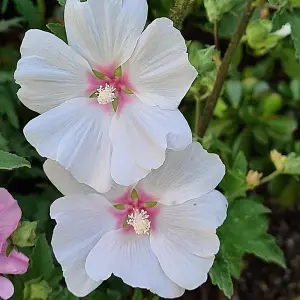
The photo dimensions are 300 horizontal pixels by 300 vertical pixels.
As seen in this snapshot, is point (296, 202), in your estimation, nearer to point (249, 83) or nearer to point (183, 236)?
point (249, 83)


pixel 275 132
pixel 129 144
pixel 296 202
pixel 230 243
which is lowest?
pixel 296 202

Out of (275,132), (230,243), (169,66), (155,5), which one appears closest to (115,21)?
(169,66)

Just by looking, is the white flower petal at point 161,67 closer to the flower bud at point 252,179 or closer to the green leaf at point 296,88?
the flower bud at point 252,179

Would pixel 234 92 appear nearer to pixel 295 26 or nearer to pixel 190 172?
pixel 295 26

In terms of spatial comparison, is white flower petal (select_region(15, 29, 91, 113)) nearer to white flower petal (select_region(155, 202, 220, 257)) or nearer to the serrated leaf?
white flower petal (select_region(155, 202, 220, 257))

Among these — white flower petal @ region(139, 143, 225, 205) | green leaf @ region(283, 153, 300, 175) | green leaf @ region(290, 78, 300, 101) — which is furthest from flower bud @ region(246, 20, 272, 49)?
green leaf @ region(290, 78, 300, 101)

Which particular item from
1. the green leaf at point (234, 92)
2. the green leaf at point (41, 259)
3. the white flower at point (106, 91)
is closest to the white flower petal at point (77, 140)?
the white flower at point (106, 91)

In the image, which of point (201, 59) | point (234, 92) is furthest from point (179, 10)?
point (234, 92)
